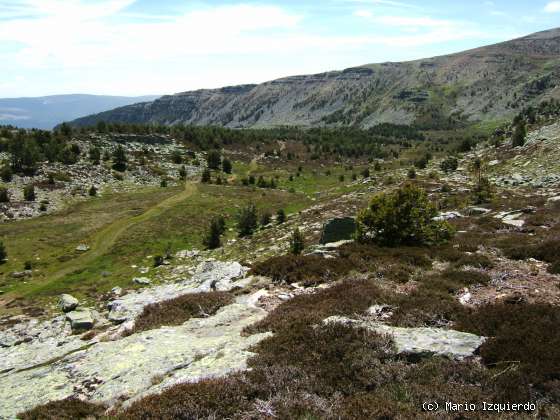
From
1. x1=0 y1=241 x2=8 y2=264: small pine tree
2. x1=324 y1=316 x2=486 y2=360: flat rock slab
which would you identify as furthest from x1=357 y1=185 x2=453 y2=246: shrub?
x1=0 y1=241 x2=8 y2=264: small pine tree

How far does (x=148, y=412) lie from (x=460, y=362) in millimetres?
7086

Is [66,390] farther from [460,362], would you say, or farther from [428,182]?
[428,182]

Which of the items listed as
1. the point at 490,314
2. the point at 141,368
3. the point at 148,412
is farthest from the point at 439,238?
the point at 148,412

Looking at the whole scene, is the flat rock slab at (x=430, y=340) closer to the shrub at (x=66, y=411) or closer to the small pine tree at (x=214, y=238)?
the shrub at (x=66, y=411)

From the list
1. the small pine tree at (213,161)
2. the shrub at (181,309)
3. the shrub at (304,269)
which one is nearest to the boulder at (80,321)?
A: the shrub at (181,309)

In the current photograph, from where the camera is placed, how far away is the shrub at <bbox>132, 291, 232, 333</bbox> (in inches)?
633

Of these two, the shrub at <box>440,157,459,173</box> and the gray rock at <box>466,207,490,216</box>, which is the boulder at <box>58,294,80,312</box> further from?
the shrub at <box>440,157,459,173</box>

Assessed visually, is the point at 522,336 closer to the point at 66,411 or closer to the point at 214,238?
the point at 66,411

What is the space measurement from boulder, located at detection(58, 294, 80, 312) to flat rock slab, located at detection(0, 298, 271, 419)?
1841 centimetres

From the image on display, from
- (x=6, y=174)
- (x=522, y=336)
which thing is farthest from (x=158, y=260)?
(x=6, y=174)

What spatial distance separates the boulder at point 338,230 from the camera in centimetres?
2775

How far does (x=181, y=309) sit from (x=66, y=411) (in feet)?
22.8

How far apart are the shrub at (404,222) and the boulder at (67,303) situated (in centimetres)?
2330

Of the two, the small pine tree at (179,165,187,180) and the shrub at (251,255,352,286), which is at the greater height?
the shrub at (251,255,352,286)
